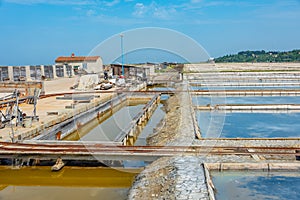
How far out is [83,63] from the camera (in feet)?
108

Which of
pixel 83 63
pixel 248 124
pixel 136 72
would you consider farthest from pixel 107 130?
pixel 83 63

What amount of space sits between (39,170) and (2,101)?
24.6 ft

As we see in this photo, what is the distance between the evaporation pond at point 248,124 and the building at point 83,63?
57.7 ft

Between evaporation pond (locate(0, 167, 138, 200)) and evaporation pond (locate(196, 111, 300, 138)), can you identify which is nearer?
evaporation pond (locate(0, 167, 138, 200))

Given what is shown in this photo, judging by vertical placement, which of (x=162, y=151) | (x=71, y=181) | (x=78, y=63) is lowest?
(x=71, y=181)

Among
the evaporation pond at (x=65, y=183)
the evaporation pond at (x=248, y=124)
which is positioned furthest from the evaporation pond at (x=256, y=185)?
the evaporation pond at (x=248, y=124)

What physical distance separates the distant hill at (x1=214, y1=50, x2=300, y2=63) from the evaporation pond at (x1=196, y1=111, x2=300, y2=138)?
90.7m

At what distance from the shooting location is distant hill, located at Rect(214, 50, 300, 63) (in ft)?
344

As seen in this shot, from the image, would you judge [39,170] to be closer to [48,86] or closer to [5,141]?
[5,141]

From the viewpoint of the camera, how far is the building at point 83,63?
31219mm

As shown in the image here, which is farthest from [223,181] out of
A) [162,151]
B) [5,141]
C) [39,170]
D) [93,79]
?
[93,79]

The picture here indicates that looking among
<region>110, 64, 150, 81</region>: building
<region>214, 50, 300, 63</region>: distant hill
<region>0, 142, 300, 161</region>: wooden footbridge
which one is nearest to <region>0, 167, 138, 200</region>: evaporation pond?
<region>0, 142, 300, 161</region>: wooden footbridge

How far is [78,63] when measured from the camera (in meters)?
34.8

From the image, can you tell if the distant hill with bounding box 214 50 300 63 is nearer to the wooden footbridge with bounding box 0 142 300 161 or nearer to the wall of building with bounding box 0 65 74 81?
the wall of building with bounding box 0 65 74 81
